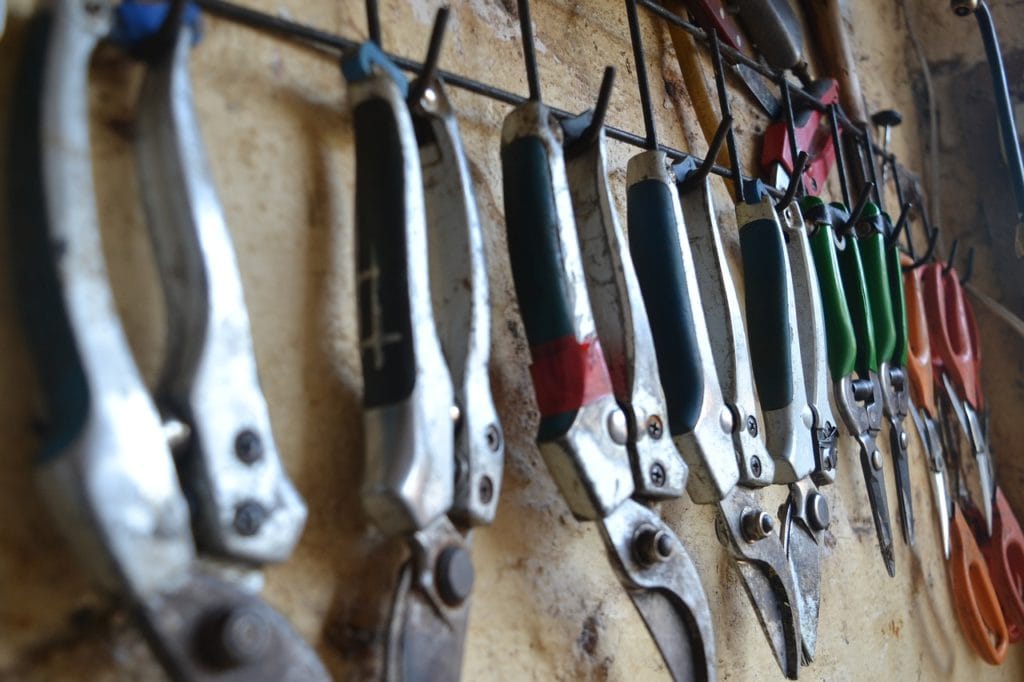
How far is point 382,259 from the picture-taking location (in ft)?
1.29

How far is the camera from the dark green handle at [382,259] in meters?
0.38

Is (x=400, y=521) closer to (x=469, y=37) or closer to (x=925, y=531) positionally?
(x=469, y=37)

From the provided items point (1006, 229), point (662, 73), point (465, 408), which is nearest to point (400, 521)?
point (465, 408)

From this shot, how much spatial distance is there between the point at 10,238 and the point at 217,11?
6.3 inches

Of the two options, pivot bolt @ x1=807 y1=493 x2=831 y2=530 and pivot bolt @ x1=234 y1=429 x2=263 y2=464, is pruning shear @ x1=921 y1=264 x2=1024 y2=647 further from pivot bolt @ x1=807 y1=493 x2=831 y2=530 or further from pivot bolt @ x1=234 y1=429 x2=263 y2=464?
pivot bolt @ x1=234 y1=429 x2=263 y2=464

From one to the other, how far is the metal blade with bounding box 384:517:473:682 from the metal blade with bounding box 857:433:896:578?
518mm

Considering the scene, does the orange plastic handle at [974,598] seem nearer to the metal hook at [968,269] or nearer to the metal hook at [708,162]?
the metal hook at [968,269]

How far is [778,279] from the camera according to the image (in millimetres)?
655

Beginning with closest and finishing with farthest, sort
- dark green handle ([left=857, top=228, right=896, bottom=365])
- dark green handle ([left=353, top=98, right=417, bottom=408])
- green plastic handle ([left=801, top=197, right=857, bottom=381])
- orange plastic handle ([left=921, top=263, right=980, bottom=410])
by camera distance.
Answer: dark green handle ([left=353, top=98, right=417, bottom=408]) < green plastic handle ([left=801, top=197, right=857, bottom=381]) < dark green handle ([left=857, top=228, right=896, bottom=365]) < orange plastic handle ([left=921, top=263, right=980, bottom=410])

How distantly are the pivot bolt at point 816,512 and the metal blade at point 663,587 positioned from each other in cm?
21

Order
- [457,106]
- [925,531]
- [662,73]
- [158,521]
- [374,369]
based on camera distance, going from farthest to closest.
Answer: [925,531]
[662,73]
[457,106]
[374,369]
[158,521]

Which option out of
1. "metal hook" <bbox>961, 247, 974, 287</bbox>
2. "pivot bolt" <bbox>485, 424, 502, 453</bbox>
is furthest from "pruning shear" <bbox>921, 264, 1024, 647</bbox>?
"pivot bolt" <bbox>485, 424, 502, 453</bbox>

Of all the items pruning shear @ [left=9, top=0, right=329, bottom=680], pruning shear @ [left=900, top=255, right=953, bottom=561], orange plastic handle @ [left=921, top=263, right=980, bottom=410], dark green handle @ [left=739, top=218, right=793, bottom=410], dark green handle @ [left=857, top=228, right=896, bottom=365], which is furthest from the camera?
orange plastic handle @ [left=921, top=263, right=980, bottom=410]

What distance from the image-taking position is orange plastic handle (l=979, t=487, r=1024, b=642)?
1083 millimetres
